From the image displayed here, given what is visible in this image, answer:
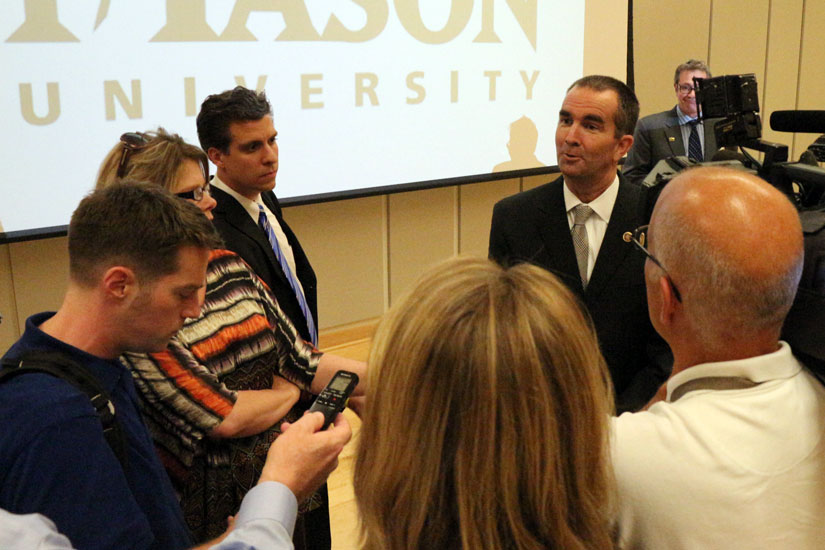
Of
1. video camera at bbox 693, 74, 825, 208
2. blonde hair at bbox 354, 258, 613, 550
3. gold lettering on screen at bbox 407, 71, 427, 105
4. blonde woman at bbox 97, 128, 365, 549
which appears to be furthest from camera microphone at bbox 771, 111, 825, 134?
gold lettering on screen at bbox 407, 71, 427, 105

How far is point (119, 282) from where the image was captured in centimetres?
130

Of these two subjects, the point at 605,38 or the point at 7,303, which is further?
the point at 605,38

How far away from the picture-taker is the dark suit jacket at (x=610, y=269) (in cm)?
222

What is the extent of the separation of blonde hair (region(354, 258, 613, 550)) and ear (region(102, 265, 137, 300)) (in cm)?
58

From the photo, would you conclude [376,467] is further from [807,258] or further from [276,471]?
[807,258]

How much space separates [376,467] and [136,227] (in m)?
0.66

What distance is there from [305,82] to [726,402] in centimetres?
338

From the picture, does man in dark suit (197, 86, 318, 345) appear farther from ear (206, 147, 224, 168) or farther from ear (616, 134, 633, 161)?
ear (616, 134, 633, 161)

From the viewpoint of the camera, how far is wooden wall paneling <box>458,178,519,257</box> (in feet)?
16.7

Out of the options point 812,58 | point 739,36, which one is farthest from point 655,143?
point 812,58

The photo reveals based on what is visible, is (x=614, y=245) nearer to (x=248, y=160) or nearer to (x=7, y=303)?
(x=248, y=160)

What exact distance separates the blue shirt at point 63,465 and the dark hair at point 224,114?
151 cm

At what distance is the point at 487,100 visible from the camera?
4.78 meters

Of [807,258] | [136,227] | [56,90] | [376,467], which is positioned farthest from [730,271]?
[56,90]
